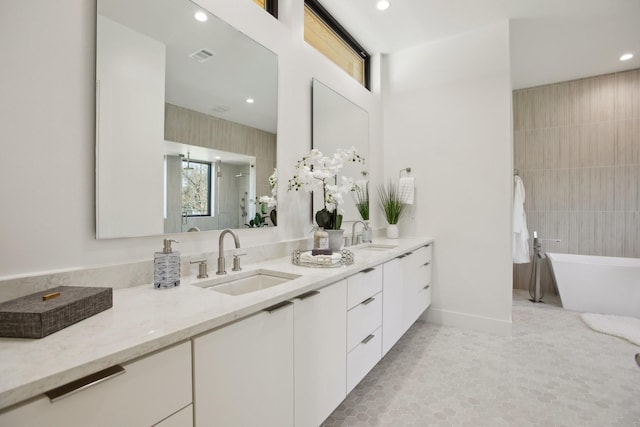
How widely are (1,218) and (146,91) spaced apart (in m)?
0.70

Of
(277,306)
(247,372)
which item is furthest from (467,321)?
(247,372)

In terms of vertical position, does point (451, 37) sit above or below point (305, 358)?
above

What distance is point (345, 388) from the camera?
5.12ft

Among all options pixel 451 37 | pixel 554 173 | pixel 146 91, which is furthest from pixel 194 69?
pixel 554 173

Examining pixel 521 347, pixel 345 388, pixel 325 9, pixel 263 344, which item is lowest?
pixel 521 347

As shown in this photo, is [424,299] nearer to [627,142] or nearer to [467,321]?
[467,321]

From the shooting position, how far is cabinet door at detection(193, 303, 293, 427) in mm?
872

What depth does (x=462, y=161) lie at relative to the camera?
9.76 feet

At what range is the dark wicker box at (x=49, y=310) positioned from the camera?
2.35ft

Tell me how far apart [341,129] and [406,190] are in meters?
0.99

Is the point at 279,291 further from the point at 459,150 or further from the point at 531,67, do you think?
the point at 531,67

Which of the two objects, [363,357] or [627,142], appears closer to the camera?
[363,357]

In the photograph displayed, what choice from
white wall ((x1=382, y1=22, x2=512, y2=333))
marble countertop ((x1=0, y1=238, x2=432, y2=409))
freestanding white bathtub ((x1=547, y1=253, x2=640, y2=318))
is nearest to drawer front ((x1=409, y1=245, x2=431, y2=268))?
white wall ((x1=382, y1=22, x2=512, y2=333))

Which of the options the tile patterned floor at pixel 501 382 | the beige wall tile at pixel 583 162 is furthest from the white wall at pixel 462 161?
the beige wall tile at pixel 583 162
